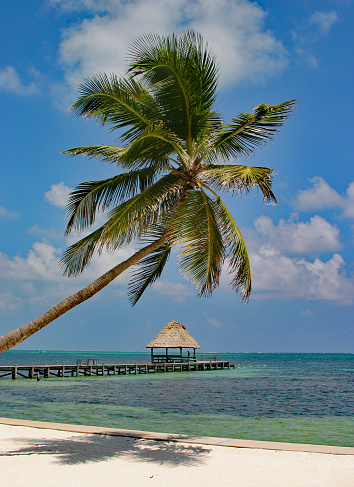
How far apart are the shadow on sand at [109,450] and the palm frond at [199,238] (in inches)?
108

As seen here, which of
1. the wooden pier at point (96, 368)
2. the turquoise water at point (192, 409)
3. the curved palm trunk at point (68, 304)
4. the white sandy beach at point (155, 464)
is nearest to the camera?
the white sandy beach at point (155, 464)

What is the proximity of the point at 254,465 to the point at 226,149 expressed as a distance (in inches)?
Result: 220

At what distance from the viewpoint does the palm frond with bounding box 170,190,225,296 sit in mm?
7711

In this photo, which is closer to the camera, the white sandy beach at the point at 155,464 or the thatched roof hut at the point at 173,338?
the white sandy beach at the point at 155,464

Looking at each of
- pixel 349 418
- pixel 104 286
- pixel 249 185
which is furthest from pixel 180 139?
pixel 349 418

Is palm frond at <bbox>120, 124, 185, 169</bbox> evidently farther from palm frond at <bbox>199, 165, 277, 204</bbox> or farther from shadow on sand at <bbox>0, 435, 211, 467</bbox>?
shadow on sand at <bbox>0, 435, 211, 467</bbox>

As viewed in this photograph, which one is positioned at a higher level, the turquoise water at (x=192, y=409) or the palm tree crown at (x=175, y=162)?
the palm tree crown at (x=175, y=162)

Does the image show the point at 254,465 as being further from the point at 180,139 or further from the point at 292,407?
the point at 292,407

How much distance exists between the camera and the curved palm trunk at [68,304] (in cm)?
657

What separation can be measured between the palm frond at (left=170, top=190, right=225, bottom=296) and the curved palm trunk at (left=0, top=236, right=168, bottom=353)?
1.78ft

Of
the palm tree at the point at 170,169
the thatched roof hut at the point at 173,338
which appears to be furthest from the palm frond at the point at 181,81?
the thatched roof hut at the point at 173,338

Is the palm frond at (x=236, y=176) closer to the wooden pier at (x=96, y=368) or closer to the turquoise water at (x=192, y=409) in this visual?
the turquoise water at (x=192, y=409)

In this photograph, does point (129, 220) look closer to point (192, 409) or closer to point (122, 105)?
point (122, 105)

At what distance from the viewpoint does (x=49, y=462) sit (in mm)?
7180
